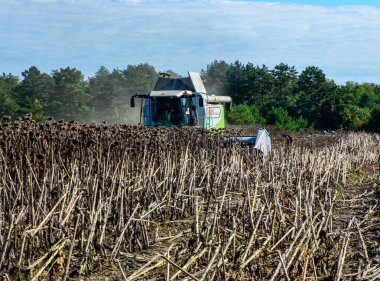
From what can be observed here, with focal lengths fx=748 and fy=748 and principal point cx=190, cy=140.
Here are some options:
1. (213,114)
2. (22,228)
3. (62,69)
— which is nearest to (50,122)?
(22,228)

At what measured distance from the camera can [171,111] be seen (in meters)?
19.8

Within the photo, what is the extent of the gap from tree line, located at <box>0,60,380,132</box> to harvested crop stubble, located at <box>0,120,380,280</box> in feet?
107

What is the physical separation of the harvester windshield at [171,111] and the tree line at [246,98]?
23506mm

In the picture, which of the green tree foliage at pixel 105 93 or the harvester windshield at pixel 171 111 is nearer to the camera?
the harvester windshield at pixel 171 111

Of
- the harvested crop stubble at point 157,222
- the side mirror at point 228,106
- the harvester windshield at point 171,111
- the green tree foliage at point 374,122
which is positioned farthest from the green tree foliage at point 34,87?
the harvested crop stubble at point 157,222

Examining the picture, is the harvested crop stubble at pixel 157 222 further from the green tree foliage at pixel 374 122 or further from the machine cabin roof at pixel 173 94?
the green tree foliage at pixel 374 122

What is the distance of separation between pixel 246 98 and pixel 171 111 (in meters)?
43.7

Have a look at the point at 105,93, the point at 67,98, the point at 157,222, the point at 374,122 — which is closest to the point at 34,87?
the point at 67,98

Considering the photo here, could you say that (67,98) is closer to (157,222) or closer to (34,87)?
(34,87)

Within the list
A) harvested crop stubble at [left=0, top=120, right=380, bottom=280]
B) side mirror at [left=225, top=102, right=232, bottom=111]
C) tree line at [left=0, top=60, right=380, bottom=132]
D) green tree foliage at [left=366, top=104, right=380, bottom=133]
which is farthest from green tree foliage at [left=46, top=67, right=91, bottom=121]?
harvested crop stubble at [left=0, top=120, right=380, bottom=280]

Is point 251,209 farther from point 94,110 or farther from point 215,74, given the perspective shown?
point 215,74

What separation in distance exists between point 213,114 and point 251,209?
1465cm

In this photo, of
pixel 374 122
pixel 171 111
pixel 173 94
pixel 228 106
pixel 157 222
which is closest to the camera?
pixel 157 222

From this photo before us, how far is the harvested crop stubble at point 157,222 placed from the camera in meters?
5.85
